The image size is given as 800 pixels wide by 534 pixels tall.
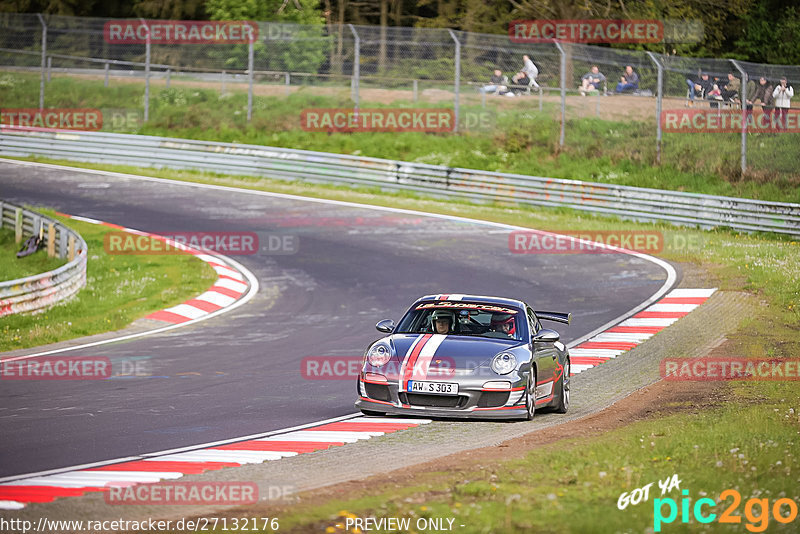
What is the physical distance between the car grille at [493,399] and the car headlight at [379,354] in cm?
100

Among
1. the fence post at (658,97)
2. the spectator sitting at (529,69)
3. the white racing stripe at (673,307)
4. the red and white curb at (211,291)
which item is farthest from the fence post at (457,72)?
the white racing stripe at (673,307)

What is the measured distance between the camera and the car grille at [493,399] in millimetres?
10539

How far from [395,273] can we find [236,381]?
906 centimetres

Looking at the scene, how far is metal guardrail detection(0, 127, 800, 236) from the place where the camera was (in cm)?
2675

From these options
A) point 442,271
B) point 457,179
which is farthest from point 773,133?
point 442,271

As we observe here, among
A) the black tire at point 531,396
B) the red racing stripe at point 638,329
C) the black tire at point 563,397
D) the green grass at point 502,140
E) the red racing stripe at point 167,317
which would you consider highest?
the green grass at point 502,140

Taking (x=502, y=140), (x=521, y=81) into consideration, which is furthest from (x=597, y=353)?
(x=502, y=140)

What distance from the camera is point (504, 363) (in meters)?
10.7

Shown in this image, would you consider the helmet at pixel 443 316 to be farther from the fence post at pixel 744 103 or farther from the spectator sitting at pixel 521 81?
the spectator sitting at pixel 521 81

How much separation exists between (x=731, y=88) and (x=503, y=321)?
60.9 feet

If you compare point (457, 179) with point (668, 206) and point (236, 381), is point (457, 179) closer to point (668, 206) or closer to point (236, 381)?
point (668, 206)

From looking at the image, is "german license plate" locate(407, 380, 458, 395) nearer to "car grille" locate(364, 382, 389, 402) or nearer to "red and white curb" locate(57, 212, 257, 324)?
"car grille" locate(364, 382, 389, 402)

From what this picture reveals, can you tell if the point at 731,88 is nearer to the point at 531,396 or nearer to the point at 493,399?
the point at 531,396

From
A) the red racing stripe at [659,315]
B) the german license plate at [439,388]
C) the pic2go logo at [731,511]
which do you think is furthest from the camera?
the red racing stripe at [659,315]
